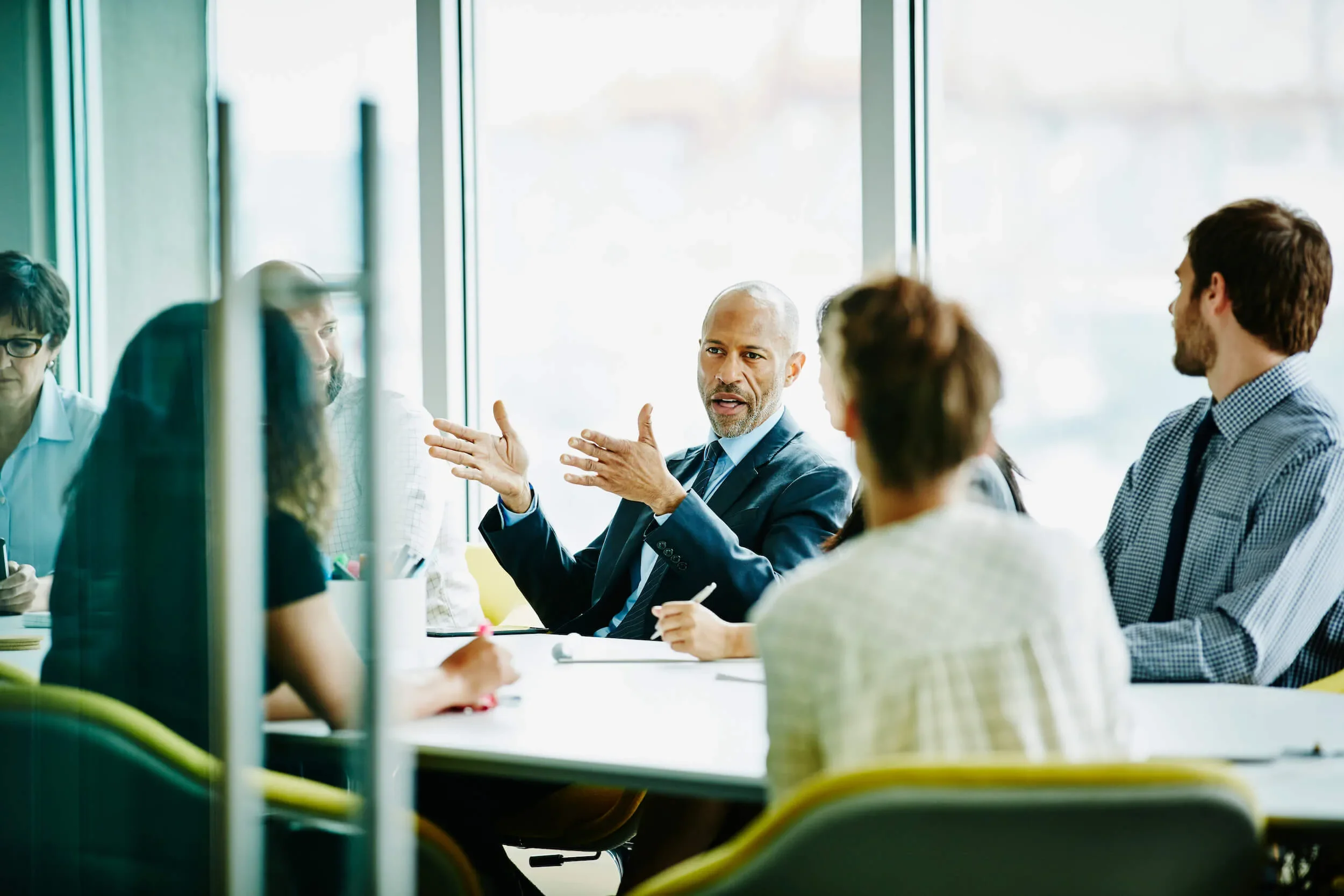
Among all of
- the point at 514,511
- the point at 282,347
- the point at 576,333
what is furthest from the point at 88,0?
the point at 576,333

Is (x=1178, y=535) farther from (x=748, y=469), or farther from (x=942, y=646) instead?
(x=942, y=646)

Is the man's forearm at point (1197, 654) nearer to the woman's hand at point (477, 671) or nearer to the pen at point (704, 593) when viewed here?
the pen at point (704, 593)

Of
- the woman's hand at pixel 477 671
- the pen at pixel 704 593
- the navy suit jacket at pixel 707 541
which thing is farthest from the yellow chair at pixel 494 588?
the woman's hand at pixel 477 671

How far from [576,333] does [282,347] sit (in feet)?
10.6

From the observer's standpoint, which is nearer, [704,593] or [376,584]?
Result: [376,584]

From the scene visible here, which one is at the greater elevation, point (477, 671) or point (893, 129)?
point (893, 129)

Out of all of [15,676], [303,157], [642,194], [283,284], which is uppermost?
[642,194]

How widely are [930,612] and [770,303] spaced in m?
1.94

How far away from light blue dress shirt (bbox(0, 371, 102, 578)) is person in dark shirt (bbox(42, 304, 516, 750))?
19mm

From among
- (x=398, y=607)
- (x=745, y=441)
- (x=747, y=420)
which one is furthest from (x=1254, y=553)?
(x=398, y=607)

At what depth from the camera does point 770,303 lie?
9.61 feet

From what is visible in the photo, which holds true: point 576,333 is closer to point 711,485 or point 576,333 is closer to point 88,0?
point 711,485

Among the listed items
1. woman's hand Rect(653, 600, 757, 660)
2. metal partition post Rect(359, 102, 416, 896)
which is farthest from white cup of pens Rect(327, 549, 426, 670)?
→ woman's hand Rect(653, 600, 757, 660)

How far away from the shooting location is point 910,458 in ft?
3.83
